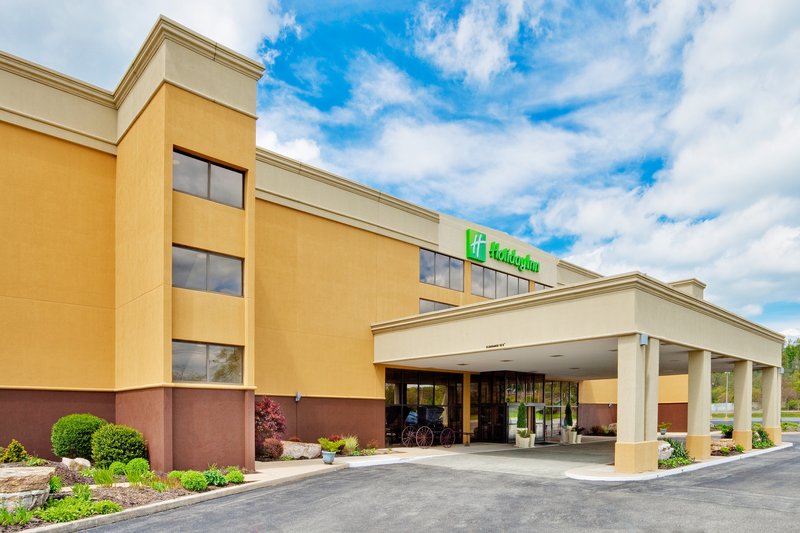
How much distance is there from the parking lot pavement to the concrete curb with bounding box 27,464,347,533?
28cm

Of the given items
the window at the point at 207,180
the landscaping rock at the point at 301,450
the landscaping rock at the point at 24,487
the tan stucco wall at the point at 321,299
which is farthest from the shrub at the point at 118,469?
the window at the point at 207,180

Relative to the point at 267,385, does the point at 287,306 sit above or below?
above

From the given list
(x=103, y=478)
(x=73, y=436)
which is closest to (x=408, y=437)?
(x=73, y=436)

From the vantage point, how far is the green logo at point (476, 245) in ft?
106

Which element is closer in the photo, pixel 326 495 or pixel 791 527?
pixel 791 527

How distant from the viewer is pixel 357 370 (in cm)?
2653

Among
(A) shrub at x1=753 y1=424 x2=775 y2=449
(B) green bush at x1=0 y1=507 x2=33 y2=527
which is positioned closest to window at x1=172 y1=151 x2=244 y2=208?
(B) green bush at x1=0 y1=507 x2=33 y2=527

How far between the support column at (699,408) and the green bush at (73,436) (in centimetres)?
1965

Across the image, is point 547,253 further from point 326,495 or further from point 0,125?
point 0,125

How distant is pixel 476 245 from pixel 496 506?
20307 millimetres

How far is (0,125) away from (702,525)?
69.3ft

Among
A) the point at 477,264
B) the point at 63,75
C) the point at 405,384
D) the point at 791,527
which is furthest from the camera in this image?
the point at 477,264

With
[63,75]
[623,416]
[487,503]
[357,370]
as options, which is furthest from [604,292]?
[63,75]

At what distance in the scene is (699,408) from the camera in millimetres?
22625
